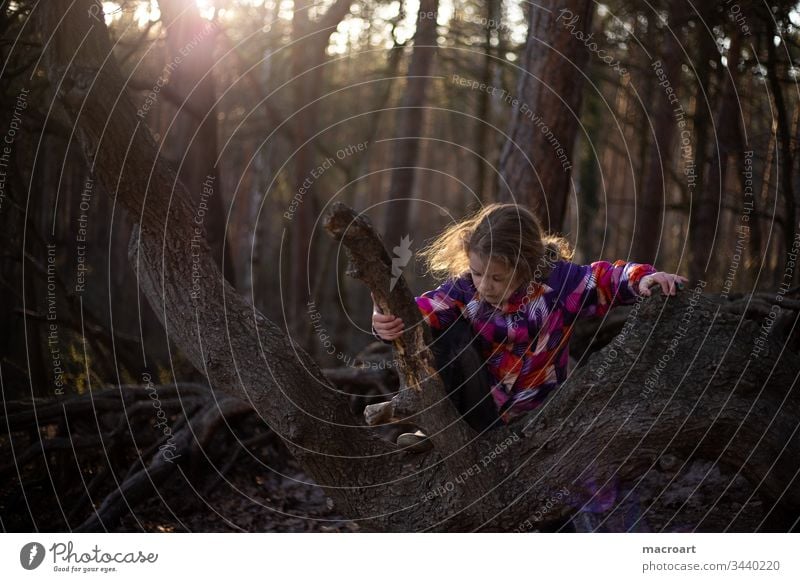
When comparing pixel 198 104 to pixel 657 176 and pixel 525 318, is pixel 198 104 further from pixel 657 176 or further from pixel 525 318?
pixel 657 176

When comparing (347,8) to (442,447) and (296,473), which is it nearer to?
(296,473)

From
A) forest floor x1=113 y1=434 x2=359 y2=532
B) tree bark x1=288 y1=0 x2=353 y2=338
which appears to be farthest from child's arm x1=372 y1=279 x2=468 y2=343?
tree bark x1=288 y1=0 x2=353 y2=338

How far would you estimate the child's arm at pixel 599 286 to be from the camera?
10.8ft

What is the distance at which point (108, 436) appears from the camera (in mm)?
4773

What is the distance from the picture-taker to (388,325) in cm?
286

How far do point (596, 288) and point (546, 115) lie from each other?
1.80m

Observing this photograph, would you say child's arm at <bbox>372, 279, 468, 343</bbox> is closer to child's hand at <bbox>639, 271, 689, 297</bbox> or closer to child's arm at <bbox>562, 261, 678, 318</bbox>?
child's arm at <bbox>562, 261, 678, 318</bbox>

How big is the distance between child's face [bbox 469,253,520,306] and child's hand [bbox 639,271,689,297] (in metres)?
0.55

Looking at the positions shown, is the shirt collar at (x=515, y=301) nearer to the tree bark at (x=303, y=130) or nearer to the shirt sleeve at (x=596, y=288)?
the shirt sleeve at (x=596, y=288)

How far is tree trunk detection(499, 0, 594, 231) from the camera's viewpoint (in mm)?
4844

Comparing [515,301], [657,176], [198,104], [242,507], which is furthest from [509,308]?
[657,176]

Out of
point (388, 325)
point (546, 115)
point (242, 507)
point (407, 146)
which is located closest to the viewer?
point (388, 325)
